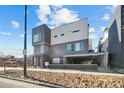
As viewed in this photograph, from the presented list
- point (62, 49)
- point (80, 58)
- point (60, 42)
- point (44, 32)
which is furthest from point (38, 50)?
point (80, 58)

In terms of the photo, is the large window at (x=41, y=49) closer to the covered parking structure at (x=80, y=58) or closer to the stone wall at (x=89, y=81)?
the covered parking structure at (x=80, y=58)

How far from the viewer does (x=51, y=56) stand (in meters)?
48.8

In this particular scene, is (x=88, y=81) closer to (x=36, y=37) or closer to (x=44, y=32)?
(x=44, y=32)

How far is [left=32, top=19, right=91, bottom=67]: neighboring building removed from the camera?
137ft

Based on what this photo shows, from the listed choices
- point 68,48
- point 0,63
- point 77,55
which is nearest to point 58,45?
point 68,48

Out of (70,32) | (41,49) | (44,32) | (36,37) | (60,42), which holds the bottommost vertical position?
(41,49)

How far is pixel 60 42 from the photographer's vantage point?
152 ft

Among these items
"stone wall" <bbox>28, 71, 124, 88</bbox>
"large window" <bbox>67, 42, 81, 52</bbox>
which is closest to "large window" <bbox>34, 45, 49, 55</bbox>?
"large window" <bbox>67, 42, 81, 52</bbox>

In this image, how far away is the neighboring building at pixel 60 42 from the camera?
41.6 metres

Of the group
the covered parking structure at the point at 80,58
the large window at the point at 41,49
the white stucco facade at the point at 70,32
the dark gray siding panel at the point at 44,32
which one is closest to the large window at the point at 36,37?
the dark gray siding panel at the point at 44,32

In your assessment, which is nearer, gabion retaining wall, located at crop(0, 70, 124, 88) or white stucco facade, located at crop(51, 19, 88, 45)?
gabion retaining wall, located at crop(0, 70, 124, 88)

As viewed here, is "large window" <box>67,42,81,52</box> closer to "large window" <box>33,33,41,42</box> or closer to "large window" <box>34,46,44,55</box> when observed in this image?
"large window" <box>34,46,44,55</box>

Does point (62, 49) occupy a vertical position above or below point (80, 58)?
above

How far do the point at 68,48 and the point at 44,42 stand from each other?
6.11 meters
